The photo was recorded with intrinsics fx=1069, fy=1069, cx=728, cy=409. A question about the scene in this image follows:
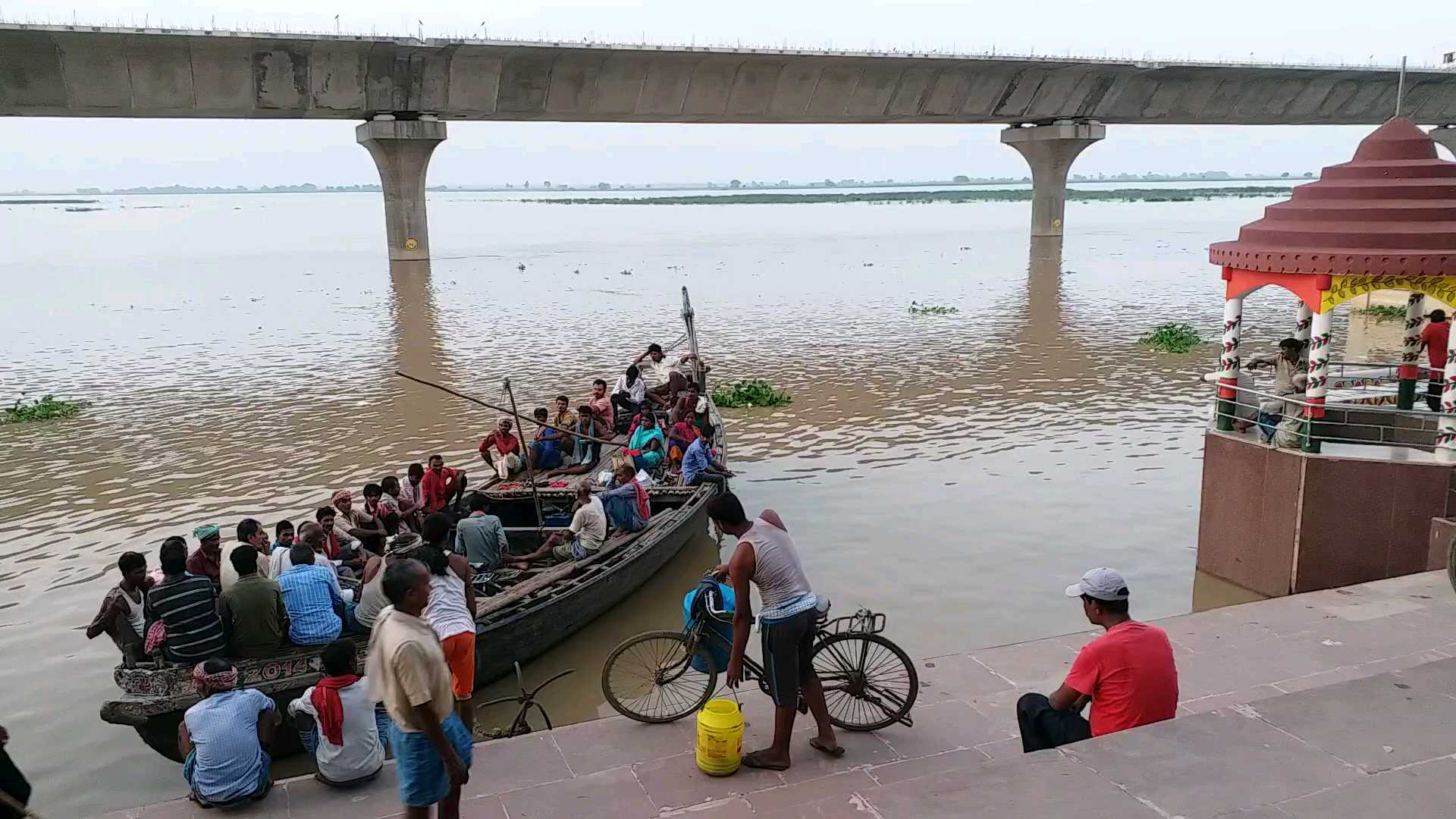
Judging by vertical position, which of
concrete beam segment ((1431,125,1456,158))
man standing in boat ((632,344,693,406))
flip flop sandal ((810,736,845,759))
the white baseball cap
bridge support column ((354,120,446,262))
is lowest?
flip flop sandal ((810,736,845,759))

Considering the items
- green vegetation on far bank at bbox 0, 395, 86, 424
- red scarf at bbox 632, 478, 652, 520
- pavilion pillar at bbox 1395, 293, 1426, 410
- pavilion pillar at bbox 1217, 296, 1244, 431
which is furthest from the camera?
green vegetation on far bank at bbox 0, 395, 86, 424

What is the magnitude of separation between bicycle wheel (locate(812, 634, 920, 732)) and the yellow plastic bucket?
0.72 metres

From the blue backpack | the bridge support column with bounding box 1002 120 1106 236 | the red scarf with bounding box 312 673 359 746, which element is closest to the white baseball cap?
the blue backpack

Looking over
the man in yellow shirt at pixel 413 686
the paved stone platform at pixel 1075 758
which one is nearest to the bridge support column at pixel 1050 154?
the paved stone platform at pixel 1075 758

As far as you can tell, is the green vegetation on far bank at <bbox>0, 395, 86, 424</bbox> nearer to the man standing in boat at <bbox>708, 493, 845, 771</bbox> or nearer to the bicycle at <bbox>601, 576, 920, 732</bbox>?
the bicycle at <bbox>601, 576, 920, 732</bbox>

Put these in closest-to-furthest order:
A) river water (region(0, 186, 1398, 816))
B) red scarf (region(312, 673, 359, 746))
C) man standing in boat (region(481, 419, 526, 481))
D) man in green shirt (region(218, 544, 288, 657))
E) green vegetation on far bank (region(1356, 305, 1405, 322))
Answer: red scarf (region(312, 673, 359, 746)) → man in green shirt (region(218, 544, 288, 657)) → river water (region(0, 186, 1398, 816)) → man standing in boat (region(481, 419, 526, 481)) → green vegetation on far bank (region(1356, 305, 1405, 322))

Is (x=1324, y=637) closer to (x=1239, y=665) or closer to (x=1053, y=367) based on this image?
(x=1239, y=665)

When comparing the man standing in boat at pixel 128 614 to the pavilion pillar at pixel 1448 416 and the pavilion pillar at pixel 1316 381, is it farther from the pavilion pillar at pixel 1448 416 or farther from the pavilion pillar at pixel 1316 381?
the pavilion pillar at pixel 1448 416

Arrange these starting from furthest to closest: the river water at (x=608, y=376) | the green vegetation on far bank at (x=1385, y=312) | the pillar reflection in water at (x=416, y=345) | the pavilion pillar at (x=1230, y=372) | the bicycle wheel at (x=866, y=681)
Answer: the green vegetation on far bank at (x=1385, y=312) < the pillar reflection in water at (x=416, y=345) < the pavilion pillar at (x=1230, y=372) < the river water at (x=608, y=376) < the bicycle wheel at (x=866, y=681)

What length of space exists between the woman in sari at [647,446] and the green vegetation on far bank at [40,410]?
470 inches

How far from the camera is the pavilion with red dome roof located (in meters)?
9.14

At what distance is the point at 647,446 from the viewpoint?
12781 mm

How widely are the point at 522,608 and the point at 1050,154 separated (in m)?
47.9

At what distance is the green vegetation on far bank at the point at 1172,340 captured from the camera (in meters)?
24.2
